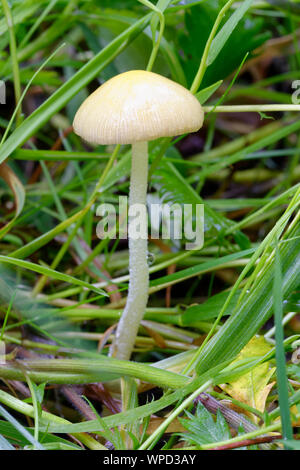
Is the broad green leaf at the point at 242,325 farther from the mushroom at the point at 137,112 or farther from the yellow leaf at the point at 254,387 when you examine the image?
the mushroom at the point at 137,112

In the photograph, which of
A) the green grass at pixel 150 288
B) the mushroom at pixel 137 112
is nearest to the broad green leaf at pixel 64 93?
the green grass at pixel 150 288

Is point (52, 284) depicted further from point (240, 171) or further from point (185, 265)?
point (240, 171)

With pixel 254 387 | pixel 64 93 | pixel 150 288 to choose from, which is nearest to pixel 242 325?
pixel 254 387

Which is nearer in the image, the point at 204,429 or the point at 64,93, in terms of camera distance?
the point at 204,429

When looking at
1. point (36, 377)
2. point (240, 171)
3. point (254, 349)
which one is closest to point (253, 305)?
point (254, 349)

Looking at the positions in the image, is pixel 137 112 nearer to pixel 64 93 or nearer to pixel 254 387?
pixel 64 93

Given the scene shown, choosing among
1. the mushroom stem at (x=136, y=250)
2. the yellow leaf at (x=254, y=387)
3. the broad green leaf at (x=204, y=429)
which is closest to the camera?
the broad green leaf at (x=204, y=429)
